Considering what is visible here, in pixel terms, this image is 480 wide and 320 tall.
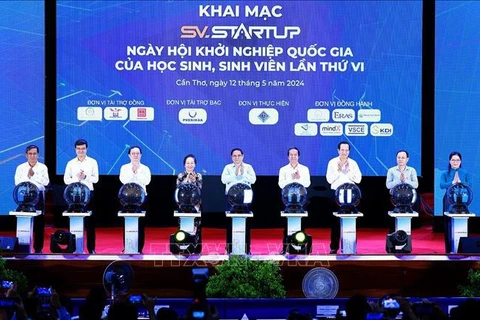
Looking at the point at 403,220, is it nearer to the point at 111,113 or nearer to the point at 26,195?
the point at 26,195

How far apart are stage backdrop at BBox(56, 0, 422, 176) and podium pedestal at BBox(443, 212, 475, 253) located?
2176 mm

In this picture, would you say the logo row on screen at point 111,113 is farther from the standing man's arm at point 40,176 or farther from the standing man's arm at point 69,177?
the standing man's arm at point 40,176

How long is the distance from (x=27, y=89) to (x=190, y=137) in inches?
80.8

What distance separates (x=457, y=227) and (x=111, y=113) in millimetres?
4357

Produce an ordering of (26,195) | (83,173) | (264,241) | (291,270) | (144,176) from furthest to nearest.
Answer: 1. (264,241)
2. (144,176)
3. (83,173)
4. (26,195)
5. (291,270)

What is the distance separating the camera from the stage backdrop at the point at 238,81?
438 inches

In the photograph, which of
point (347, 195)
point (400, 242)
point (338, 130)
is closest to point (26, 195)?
point (347, 195)

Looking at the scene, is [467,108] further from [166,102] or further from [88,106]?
[88,106]

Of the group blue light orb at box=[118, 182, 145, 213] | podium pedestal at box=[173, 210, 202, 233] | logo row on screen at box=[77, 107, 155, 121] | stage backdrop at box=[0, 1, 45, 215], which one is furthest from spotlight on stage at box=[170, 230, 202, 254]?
stage backdrop at box=[0, 1, 45, 215]

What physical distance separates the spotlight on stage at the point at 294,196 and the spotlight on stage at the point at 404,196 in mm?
890

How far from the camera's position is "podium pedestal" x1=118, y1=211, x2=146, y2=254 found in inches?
358

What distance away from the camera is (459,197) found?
29.8 ft

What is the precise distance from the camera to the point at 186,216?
9.00m

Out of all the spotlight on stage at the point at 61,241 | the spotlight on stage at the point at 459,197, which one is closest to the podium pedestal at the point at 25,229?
the spotlight on stage at the point at 61,241
